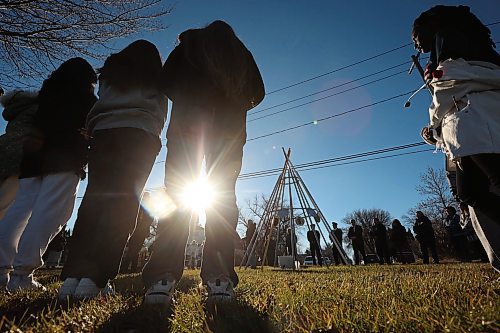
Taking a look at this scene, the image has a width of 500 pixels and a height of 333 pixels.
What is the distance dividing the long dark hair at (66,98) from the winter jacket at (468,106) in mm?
2959

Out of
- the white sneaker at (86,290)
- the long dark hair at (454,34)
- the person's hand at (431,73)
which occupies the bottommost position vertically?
the white sneaker at (86,290)

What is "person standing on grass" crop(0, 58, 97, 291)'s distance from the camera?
2.57 metres

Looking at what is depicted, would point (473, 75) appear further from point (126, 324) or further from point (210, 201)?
point (126, 324)

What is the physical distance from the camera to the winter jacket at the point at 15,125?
3193 mm

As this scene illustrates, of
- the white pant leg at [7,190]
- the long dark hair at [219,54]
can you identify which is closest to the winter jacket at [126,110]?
the long dark hair at [219,54]

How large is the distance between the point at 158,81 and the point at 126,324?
5.71ft

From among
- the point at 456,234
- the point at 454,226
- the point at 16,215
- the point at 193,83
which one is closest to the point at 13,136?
the point at 16,215

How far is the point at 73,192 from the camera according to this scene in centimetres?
271

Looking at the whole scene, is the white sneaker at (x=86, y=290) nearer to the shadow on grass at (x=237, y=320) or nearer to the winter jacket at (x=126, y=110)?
the shadow on grass at (x=237, y=320)

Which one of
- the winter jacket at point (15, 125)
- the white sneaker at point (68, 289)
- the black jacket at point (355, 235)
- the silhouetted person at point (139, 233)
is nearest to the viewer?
the white sneaker at point (68, 289)

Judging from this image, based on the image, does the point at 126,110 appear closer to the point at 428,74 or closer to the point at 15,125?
the point at 15,125

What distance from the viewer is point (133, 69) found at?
2.27 metres

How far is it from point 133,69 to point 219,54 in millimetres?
707

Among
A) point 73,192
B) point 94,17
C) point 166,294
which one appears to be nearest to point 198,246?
point 94,17
